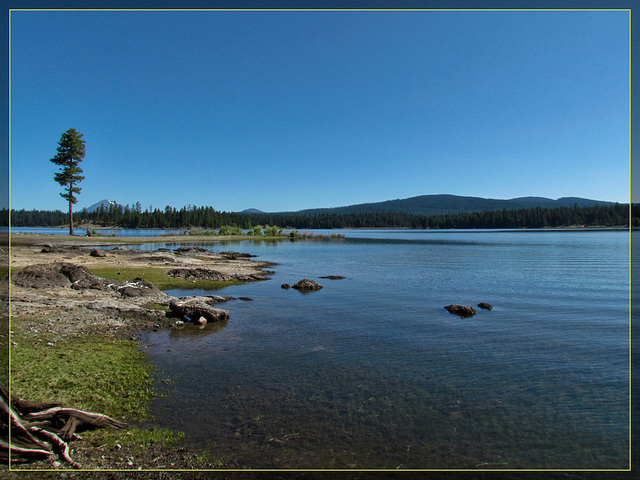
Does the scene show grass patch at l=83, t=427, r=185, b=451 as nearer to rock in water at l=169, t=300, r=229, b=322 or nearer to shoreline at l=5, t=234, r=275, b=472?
shoreline at l=5, t=234, r=275, b=472

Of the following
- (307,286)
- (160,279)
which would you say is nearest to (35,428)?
(307,286)

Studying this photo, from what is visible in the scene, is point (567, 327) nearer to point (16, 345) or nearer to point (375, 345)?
point (375, 345)

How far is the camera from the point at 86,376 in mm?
10867

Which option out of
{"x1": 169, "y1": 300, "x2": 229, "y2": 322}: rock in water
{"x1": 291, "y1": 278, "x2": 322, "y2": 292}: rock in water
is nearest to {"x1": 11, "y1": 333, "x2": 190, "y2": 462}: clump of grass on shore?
{"x1": 169, "y1": 300, "x2": 229, "y2": 322}: rock in water

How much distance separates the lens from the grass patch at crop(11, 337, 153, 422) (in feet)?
30.8

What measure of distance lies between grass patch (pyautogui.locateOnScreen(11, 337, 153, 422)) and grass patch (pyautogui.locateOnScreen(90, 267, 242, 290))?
1688 cm

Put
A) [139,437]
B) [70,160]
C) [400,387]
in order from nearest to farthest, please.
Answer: [139,437]
[400,387]
[70,160]

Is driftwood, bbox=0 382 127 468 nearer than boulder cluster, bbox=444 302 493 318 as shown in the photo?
Yes

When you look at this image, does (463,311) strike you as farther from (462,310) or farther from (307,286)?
(307,286)

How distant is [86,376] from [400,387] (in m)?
8.95

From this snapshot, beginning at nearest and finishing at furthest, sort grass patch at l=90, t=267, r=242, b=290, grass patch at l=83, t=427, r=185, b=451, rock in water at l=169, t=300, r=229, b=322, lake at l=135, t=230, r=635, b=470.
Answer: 1. grass patch at l=83, t=427, r=185, b=451
2. lake at l=135, t=230, r=635, b=470
3. rock in water at l=169, t=300, r=229, b=322
4. grass patch at l=90, t=267, r=242, b=290

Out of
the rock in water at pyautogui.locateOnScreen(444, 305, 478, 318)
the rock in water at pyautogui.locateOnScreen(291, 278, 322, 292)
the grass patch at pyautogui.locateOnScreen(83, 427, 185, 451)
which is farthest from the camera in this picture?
the rock in water at pyautogui.locateOnScreen(291, 278, 322, 292)

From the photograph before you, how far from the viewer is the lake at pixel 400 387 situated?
27.5ft

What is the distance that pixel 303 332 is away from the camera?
1805 centimetres
